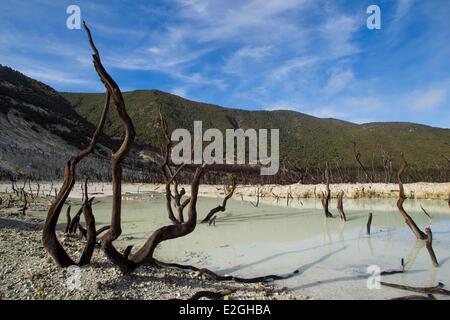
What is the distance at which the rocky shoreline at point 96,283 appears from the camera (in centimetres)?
588

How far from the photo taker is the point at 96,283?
20.3ft

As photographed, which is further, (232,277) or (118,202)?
(232,277)

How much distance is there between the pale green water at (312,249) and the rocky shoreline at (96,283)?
1223mm

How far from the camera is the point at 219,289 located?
6910mm

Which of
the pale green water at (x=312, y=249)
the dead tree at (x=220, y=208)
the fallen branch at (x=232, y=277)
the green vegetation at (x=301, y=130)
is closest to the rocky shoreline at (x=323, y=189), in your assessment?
the pale green water at (x=312, y=249)

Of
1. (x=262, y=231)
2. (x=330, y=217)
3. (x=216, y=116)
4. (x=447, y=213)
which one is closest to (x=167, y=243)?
(x=262, y=231)

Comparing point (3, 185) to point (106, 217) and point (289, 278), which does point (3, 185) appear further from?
point (289, 278)

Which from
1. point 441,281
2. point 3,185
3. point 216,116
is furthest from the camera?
point 216,116

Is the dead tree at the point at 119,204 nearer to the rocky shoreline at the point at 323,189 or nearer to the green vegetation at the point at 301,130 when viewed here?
the rocky shoreline at the point at 323,189

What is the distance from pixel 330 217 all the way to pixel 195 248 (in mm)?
9654

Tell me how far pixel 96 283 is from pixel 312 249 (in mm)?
7204

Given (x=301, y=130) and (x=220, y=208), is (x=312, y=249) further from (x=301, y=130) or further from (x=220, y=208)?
(x=301, y=130)

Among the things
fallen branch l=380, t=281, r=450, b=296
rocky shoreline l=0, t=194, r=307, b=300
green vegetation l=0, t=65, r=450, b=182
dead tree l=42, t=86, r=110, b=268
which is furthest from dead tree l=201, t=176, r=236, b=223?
green vegetation l=0, t=65, r=450, b=182

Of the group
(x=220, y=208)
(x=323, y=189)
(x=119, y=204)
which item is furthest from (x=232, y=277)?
(x=323, y=189)
